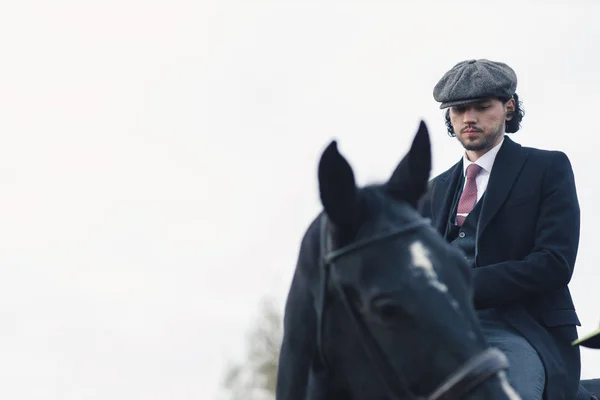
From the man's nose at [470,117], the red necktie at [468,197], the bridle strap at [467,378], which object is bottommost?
the bridle strap at [467,378]

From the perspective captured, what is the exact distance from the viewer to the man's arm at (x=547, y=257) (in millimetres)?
5719

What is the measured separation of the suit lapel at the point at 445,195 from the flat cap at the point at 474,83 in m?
0.43

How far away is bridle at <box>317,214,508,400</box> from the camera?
407 cm

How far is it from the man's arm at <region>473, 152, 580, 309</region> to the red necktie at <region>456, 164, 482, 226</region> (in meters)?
0.42

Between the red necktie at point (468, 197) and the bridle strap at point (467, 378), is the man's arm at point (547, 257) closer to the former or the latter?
the red necktie at point (468, 197)

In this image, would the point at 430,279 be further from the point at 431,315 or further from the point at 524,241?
the point at 524,241

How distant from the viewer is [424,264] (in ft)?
14.1

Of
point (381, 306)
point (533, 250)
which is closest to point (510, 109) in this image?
point (533, 250)

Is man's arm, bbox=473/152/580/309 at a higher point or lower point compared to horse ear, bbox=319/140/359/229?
lower

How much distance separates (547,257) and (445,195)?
0.88 metres

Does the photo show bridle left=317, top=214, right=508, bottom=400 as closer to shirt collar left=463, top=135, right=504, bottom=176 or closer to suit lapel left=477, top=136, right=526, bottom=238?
suit lapel left=477, top=136, right=526, bottom=238

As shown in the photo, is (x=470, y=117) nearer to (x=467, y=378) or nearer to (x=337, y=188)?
(x=337, y=188)

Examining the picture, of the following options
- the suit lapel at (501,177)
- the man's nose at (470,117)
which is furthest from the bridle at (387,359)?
the man's nose at (470,117)

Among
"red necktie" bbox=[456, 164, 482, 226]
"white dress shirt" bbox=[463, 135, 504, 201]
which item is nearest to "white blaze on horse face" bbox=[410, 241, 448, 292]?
"red necktie" bbox=[456, 164, 482, 226]
